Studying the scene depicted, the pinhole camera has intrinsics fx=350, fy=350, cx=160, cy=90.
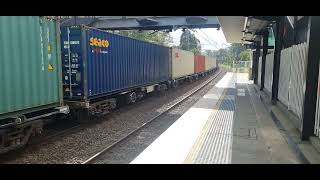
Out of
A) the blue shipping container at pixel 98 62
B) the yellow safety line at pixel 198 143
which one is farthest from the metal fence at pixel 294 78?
the blue shipping container at pixel 98 62

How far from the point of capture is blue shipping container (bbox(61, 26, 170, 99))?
1133cm

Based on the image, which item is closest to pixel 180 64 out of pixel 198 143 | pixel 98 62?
pixel 98 62

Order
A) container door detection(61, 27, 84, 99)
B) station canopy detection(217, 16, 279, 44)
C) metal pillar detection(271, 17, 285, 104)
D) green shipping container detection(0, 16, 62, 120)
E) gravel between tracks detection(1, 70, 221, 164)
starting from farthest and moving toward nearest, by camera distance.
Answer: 1. station canopy detection(217, 16, 279, 44)
2. metal pillar detection(271, 17, 285, 104)
3. container door detection(61, 27, 84, 99)
4. gravel between tracks detection(1, 70, 221, 164)
5. green shipping container detection(0, 16, 62, 120)

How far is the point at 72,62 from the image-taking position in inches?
449

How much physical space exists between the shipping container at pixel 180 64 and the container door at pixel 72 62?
13918 mm

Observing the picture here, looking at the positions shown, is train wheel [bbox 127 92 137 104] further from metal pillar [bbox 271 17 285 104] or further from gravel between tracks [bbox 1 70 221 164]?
metal pillar [bbox 271 17 285 104]

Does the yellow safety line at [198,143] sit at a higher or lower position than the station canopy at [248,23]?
lower

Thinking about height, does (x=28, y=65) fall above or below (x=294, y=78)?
above

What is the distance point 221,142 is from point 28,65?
16.9 ft

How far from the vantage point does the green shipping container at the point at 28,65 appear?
7652 millimetres

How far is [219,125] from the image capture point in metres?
11.4

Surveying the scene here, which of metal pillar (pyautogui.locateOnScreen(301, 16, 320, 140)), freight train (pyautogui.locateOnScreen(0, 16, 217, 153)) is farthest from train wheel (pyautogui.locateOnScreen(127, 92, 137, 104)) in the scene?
metal pillar (pyautogui.locateOnScreen(301, 16, 320, 140))

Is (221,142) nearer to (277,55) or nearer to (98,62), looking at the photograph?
(98,62)

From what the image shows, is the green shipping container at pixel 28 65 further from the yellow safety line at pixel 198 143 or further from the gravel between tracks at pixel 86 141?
the yellow safety line at pixel 198 143
